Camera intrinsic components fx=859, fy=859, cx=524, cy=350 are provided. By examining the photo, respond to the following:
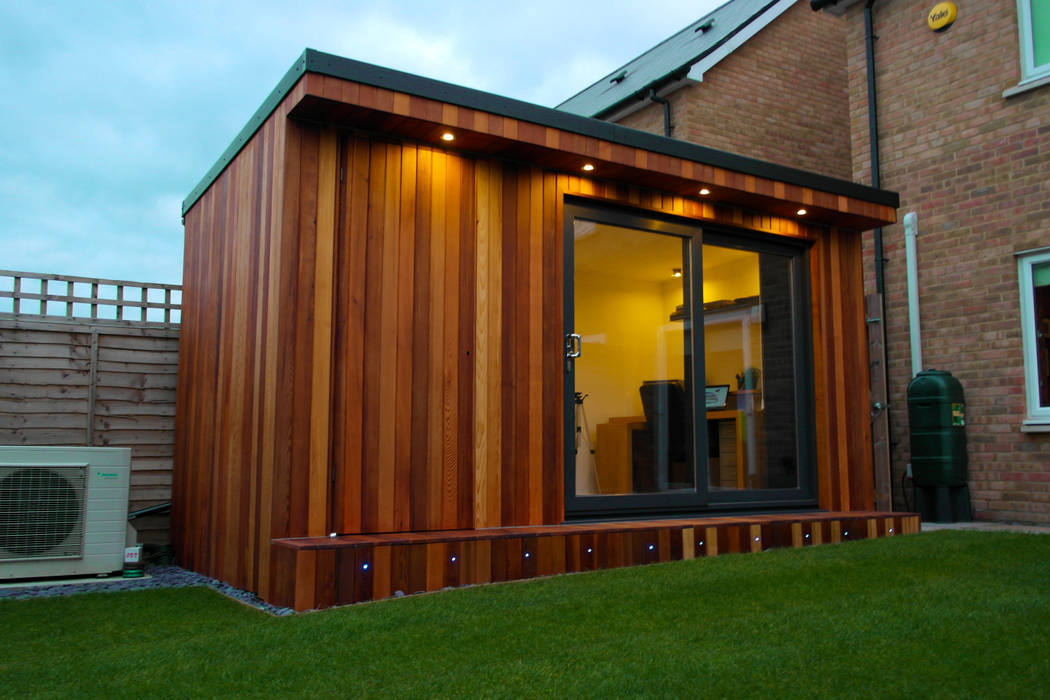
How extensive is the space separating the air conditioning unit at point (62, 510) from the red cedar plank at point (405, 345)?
1.51 m

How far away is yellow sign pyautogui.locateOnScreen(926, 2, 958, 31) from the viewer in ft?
24.6

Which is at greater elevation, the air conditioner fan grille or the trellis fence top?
the trellis fence top

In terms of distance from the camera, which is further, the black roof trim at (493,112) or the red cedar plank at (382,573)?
the black roof trim at (493,112)

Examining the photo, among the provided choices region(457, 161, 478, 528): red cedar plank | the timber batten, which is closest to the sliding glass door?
the timber batten

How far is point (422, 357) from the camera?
13.7ft

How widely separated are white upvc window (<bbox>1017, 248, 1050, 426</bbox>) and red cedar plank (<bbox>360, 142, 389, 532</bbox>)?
17.8 feet

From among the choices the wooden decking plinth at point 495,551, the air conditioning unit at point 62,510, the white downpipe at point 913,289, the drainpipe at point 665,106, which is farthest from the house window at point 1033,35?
the air conditioning unit at point 62,510

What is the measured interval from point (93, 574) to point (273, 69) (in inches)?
2125

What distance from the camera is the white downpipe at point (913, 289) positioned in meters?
7.51

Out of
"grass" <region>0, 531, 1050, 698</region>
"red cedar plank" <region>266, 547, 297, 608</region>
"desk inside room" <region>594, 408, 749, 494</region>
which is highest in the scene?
"desk inside room" <region>594, 408, 749, 494</region>

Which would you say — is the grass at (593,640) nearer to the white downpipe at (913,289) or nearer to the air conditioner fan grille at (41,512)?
the air conditioner fan grille at (41,512)

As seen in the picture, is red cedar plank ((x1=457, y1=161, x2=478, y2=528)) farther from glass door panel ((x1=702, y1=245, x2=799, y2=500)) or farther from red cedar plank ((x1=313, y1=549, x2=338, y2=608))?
glass door panel ((x1=702, y1=245, x2=799, y2=500))

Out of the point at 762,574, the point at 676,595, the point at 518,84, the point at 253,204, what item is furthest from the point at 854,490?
the point at 518,84

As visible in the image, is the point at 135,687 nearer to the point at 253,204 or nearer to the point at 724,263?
the point at 253,204
